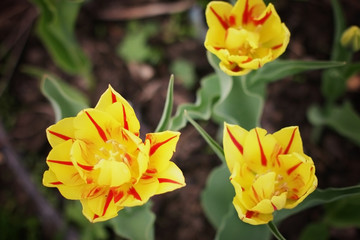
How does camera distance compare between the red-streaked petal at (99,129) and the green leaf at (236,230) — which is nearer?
the red-streaked petal at (99,129)

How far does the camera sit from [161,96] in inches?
68.2

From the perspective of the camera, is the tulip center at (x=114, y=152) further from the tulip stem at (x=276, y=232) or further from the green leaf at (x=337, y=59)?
the green leaf at (x=337, y=59)

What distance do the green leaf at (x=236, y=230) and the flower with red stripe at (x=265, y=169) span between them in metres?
0.19

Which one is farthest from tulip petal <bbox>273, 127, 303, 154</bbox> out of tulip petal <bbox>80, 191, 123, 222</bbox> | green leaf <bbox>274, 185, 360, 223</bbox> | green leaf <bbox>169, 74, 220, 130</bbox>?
Answer: tulip petal <bbox>80, 191, 123, 222</bbox>

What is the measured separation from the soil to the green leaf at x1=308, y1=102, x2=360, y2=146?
114 mm

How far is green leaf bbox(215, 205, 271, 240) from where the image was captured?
1007 millimetres

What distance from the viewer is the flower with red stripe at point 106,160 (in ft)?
2.57

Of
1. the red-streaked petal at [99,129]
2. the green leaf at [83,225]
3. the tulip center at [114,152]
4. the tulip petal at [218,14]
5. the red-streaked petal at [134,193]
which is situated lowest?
the green leaf at [83,225]

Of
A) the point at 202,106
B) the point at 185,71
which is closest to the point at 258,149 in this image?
the point at 202,106

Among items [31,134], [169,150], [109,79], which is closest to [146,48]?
[109,79]

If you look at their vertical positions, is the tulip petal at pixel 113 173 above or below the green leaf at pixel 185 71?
above

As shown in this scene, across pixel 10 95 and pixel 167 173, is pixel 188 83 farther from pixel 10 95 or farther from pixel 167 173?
pixel 167 173

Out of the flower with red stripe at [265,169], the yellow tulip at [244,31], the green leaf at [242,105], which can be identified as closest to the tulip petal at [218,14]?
the yellow tulip at [244,31]

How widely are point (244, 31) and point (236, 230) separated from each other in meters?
0.47
